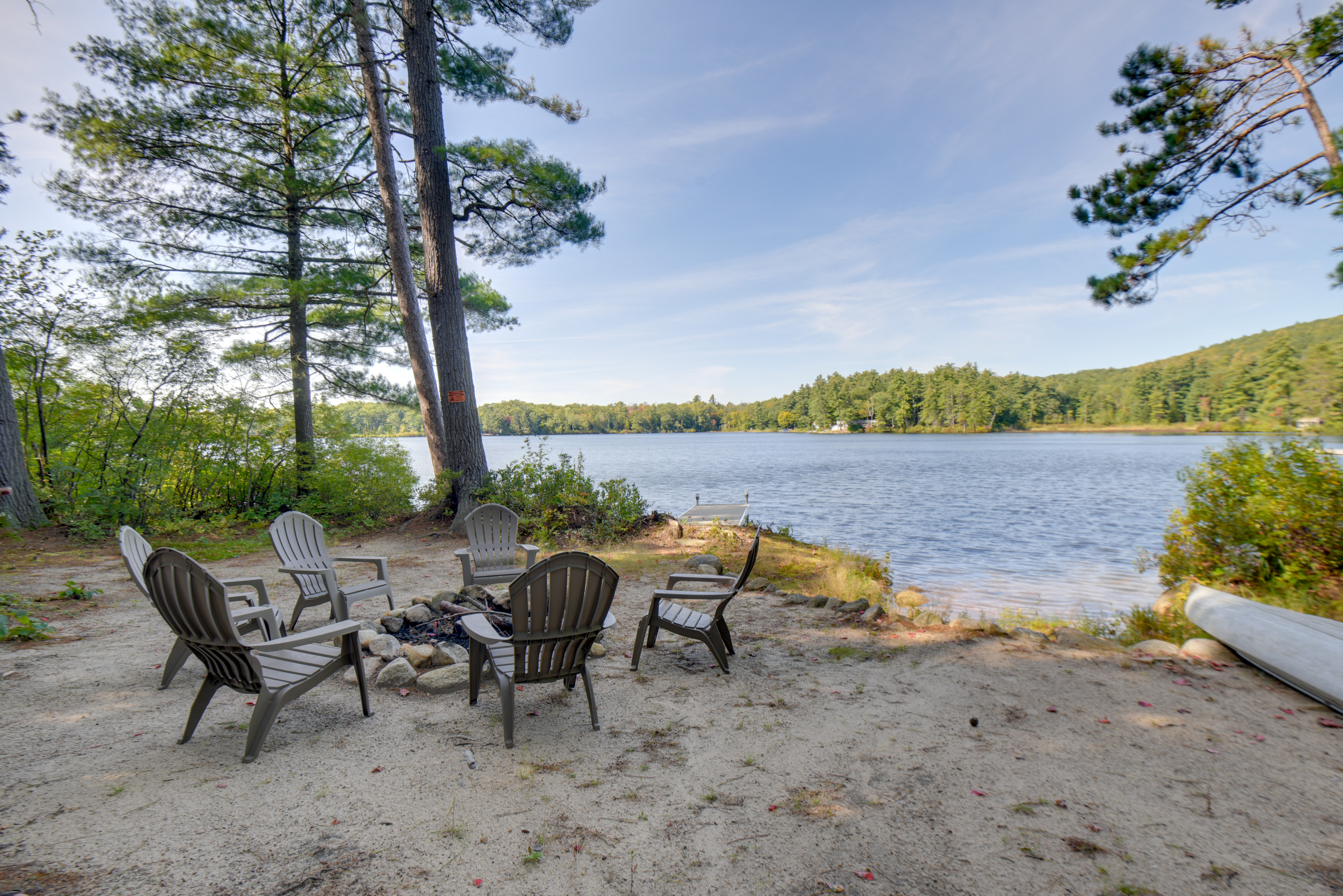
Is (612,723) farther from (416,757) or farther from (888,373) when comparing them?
(888,373)

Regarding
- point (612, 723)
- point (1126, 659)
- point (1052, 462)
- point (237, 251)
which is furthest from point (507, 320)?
point (1052, 462)

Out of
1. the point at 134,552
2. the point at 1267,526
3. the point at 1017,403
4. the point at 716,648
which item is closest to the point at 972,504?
the point at 1267,526

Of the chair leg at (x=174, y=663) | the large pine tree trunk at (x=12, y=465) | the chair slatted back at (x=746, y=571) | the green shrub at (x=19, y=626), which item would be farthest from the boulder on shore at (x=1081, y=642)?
the large pine tree trunk at (x=12, y=465)

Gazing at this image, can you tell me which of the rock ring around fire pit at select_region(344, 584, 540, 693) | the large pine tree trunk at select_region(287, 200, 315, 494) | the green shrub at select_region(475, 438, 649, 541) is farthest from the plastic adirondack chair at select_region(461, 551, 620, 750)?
the large pine tree trunk at select_region(287, 200, 315, 494)

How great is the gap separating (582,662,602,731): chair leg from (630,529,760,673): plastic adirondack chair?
80cm

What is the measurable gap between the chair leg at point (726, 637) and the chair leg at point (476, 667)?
5.24 ft

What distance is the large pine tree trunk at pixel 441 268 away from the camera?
8672mm

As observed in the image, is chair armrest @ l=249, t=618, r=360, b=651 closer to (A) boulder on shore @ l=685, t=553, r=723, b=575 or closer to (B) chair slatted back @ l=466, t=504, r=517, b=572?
(B) chair slatted back @ l=466, t=504, r=517, b=572

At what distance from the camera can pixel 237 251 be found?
956 cm

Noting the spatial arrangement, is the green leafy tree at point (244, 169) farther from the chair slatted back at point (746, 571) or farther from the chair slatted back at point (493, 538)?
the chair slatted back at point (746, 571)

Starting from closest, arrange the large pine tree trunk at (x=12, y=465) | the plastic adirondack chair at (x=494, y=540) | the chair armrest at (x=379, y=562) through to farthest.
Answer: the chair armrest at (x=379, y=562) < the plastic adirondack chair at (x=494, y=540) < the large pine tree trunk at (x=12, y=465)

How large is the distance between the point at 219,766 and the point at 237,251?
1028 cm

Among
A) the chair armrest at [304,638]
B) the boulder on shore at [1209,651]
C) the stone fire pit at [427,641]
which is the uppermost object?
the chair armrest at [304,638]

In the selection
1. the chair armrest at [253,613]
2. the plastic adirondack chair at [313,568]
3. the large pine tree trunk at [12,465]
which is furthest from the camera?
the large pine tree trunk at [12,465]
